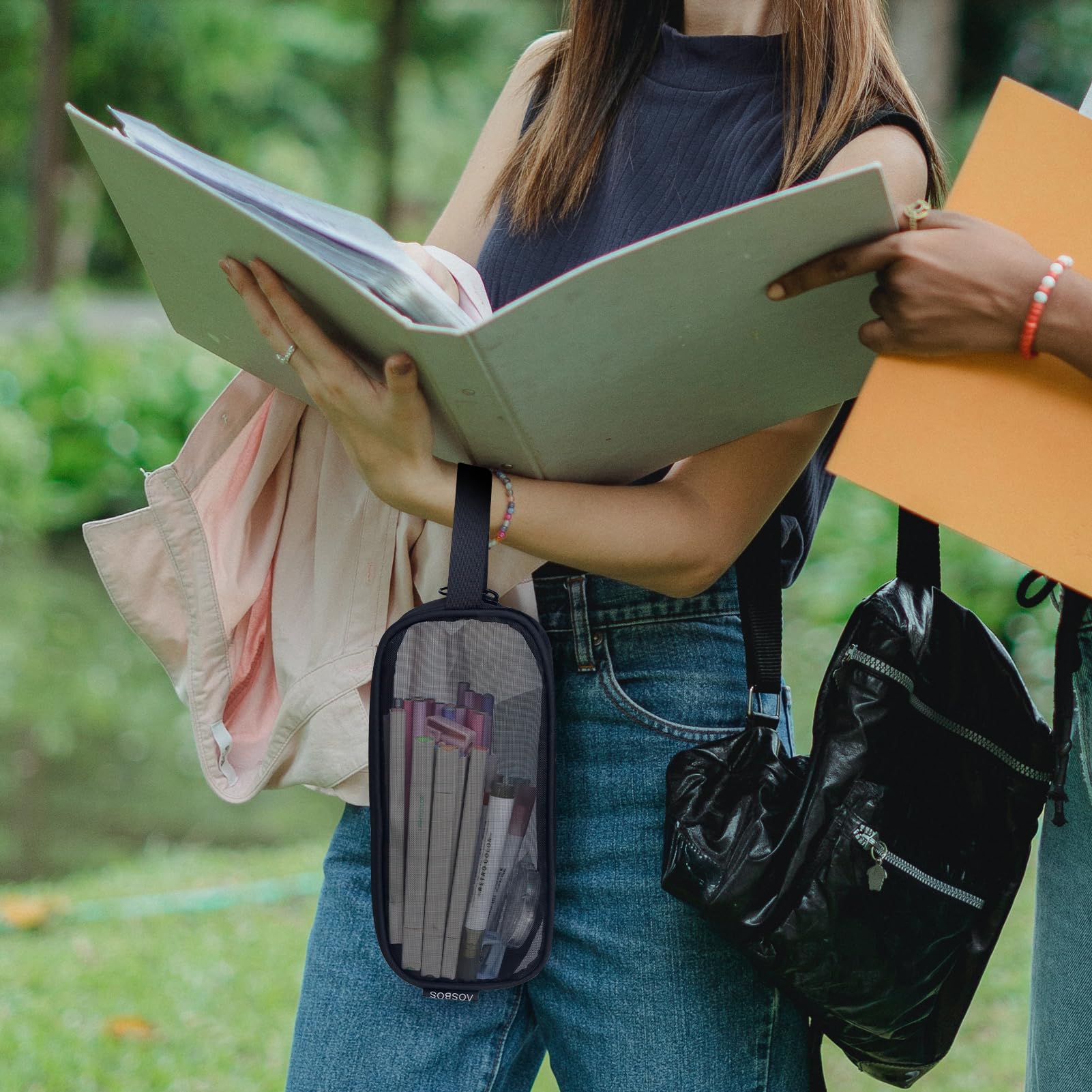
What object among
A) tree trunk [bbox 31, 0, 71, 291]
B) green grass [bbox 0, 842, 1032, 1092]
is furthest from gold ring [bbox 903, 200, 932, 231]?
tree trunk [bbox 31, 0, 71, 291]

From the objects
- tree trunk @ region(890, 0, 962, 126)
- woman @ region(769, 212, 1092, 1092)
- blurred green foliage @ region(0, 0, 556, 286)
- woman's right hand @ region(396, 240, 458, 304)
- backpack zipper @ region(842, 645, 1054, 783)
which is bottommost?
blurred green foliage @ region(0, 0, 556, 286)

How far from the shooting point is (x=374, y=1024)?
1198mm

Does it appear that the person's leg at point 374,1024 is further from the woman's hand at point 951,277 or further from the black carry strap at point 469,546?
the woman's hand at point 951,277

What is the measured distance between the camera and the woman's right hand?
3.75ft

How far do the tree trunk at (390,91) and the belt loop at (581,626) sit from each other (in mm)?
13661

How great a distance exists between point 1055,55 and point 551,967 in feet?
36.5

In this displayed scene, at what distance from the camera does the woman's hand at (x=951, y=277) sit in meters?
0.89

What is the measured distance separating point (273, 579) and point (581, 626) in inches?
12.2

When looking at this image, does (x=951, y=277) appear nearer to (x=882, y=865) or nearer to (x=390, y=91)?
(x=882, y=865)

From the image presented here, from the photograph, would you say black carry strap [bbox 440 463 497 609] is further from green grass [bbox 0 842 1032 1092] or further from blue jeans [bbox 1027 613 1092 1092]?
green grass [bbox 0 842 1032 1092]

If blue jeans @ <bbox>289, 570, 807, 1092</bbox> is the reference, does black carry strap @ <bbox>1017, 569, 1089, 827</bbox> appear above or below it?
above

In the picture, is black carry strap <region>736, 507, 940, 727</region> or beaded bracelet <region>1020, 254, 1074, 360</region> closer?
beaded bracelet <region>1020, 254, 1074, 360</region>

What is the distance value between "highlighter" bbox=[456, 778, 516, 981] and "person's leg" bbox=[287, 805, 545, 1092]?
102 mm

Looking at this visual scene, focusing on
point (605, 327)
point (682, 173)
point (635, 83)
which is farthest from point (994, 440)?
point (635, 83)
